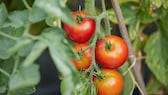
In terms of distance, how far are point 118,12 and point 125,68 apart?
143mm

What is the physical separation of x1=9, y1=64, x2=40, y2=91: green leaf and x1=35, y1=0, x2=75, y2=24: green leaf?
0.08 metres

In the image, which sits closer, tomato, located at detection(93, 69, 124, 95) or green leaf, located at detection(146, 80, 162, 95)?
tomato, located at detection(93, 69, 124, 95)

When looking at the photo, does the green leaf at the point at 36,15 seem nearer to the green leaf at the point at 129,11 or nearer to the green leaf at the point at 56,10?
the green leaf at the point at 56,10

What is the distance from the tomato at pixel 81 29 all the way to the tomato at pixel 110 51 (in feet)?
0.08

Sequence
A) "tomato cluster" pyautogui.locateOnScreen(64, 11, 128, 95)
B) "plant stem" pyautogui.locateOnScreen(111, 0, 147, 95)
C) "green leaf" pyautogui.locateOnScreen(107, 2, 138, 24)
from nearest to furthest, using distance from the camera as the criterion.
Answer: "tomato cluster" pyautogui.locateOnScreen(64, 11, 128, 95) < "plant stem" pyautogui.locateOnScreen(111, 0, 147, 95) < "green leaf" pyautogui.locateOnScreen(107, 2, 138, 24)

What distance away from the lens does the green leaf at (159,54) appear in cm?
118

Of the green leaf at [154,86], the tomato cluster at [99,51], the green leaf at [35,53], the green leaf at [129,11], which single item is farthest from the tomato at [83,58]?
the green leaf at [154,86]

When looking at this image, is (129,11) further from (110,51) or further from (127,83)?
(110,51)

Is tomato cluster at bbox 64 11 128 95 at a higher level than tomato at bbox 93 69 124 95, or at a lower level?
higher

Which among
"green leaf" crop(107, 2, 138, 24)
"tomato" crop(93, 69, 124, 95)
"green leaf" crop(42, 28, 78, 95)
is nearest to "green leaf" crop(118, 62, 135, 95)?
"tomato" crop(93, 69, 124, 95)

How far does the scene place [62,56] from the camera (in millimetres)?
513

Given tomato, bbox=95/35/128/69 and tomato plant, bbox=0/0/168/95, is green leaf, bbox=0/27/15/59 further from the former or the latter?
tomato, bbox=95/35/128/69

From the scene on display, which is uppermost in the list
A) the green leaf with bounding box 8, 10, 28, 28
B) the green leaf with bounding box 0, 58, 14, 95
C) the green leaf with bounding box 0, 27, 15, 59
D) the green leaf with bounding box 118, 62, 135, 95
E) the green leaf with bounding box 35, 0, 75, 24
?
the green leaf with bounding box 35, 0, 75, 24

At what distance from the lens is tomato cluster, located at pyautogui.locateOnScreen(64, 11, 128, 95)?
0.70m
